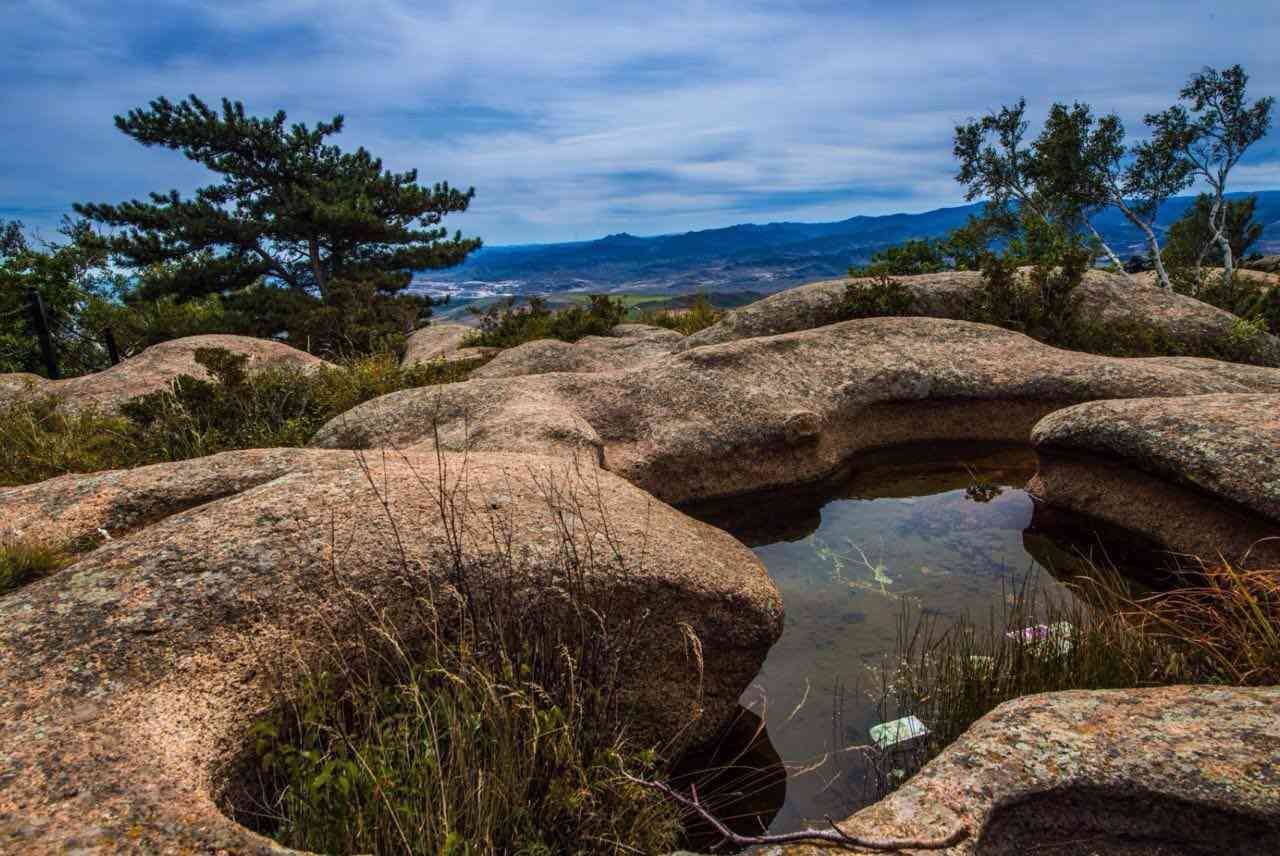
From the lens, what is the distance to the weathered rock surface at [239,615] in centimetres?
285

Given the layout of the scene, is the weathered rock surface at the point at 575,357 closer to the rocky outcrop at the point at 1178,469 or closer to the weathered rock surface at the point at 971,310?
the weathered rock surface at the point at 971,310

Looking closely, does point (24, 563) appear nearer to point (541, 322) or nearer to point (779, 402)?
Result: point (779, 402)

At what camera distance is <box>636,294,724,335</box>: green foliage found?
2319 centimetres

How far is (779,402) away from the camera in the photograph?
1013 cm

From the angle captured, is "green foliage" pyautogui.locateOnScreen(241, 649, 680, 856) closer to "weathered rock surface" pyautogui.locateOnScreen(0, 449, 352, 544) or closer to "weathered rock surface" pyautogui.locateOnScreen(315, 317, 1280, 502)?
"weathered rock surface" pyautogui.locateOnScreen(0, 449, 352, 544)

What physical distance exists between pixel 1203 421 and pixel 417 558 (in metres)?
7.83

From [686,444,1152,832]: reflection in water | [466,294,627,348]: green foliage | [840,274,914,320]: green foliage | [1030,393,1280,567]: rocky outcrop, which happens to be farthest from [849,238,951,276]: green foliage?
[1030,393,1280,567]: rocky outcrop

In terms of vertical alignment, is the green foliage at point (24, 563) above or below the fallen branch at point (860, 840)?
above

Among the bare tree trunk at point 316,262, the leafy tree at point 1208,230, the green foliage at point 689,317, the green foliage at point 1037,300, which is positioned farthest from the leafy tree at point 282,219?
the leafy tree at point 1208,230

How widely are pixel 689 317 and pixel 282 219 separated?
25.6m

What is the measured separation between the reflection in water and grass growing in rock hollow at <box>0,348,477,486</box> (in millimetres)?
7166

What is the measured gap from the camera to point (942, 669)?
17.1ft

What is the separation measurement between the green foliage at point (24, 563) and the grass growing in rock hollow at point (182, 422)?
5013 millimetres

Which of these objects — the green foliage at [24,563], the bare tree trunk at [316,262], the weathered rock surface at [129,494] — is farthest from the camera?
the bare tree trunk at [316,262]
